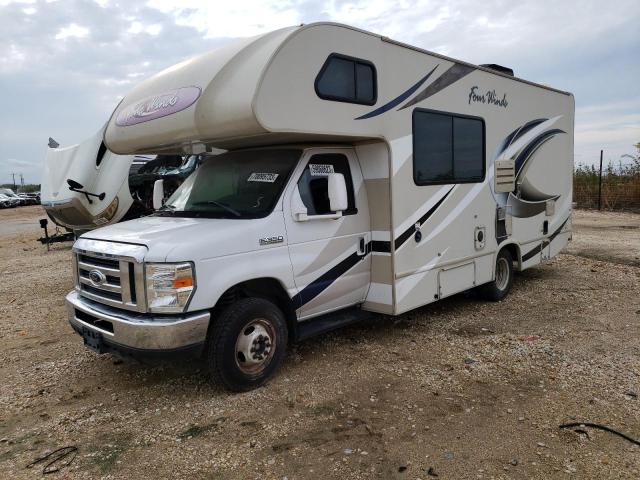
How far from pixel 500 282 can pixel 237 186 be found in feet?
14.4

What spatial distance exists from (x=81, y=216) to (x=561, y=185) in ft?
31.8

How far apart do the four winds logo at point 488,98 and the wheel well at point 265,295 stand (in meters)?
3.60

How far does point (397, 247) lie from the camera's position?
544cm

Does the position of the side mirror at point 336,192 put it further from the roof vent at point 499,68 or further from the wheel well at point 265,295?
the roof vent at point 499,68

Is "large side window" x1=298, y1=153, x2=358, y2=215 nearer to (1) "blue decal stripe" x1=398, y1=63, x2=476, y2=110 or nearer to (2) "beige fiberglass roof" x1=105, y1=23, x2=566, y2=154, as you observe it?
(2) "beige fiberglass roof" x1=105, y1=23, x2=566, y2=154

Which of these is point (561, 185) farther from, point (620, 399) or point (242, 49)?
point (242, 49)

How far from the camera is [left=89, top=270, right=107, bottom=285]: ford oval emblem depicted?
4.39m

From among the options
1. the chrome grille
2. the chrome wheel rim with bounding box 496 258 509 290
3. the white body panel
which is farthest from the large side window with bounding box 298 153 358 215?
the white body panel

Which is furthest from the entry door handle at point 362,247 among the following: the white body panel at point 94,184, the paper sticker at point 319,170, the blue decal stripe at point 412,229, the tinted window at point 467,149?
the white body panel at point 94,184

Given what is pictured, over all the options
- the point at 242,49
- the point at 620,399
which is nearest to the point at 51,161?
the point at 242,49

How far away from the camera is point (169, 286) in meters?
3.99

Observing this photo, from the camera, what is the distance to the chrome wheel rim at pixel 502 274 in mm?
7391

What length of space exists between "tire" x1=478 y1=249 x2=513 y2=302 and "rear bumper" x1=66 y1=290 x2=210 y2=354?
4564mm

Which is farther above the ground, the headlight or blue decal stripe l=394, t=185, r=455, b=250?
blue decal stripe l=394, t=185, r=455, b=250
